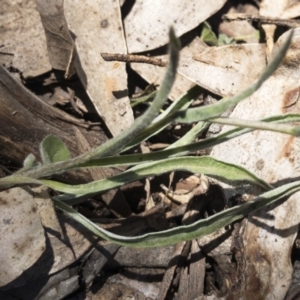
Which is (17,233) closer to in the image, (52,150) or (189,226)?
(52,150)

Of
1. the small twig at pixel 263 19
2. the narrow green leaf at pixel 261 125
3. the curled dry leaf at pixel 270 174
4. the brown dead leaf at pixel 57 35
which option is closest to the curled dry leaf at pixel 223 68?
the curled dry leaf at pixel 270 174

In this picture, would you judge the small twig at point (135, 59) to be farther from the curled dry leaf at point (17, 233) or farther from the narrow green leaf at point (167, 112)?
the curled dry leaf at point (17, 233)

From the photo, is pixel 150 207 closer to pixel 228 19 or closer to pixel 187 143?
pixel 187 143

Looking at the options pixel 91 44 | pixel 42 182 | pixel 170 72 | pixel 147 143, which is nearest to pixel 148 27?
pixel 91 44

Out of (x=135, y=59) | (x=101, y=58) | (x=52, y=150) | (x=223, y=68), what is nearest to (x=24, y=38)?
(x=101, y=58)

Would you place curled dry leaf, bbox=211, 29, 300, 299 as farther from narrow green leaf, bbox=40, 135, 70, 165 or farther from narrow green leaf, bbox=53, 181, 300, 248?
narrow green leaf, bbox=40, 135, 70, 165

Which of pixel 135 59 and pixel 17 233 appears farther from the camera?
pixel 135 59
